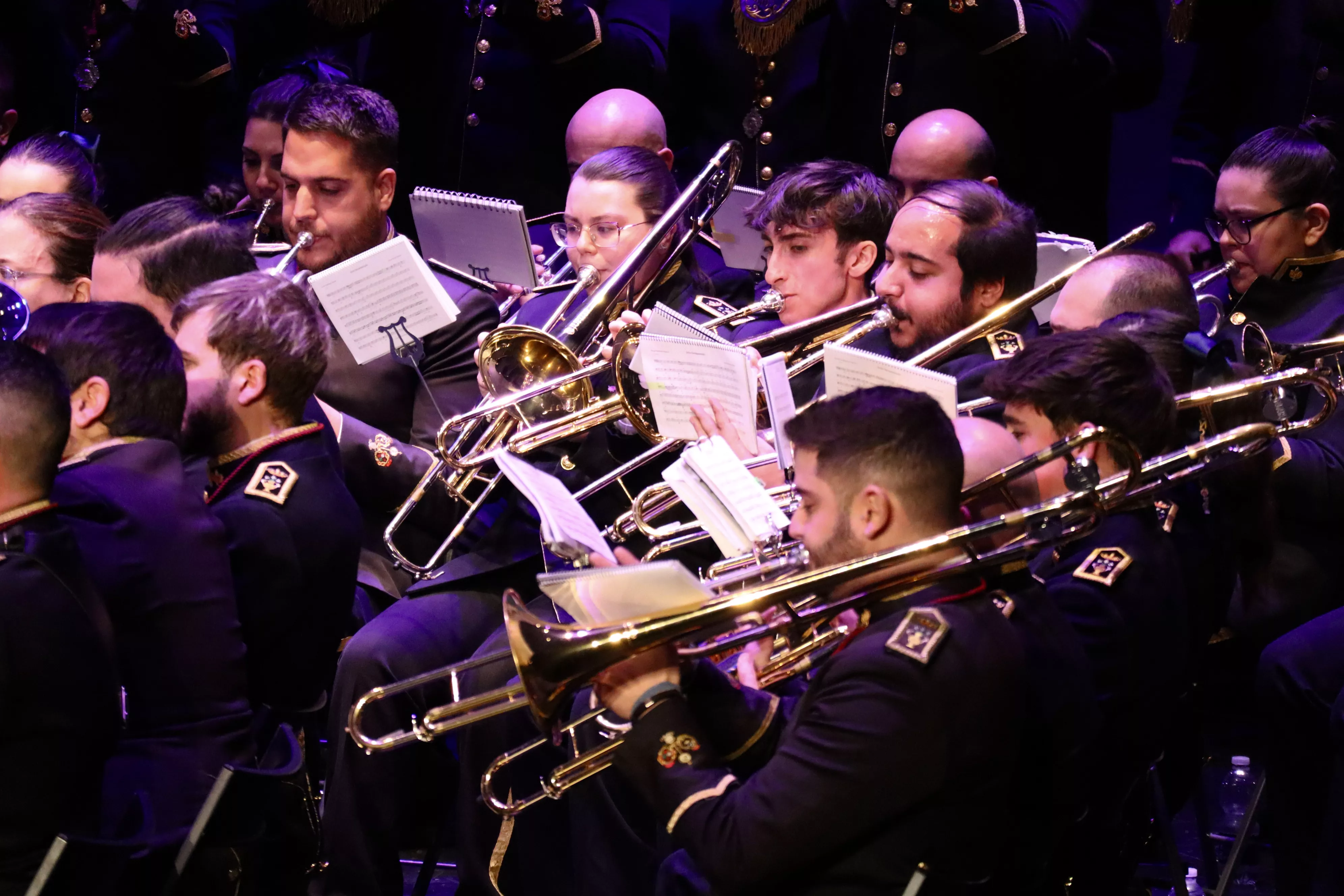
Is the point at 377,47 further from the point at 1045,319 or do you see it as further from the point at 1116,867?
the point at 1116,867

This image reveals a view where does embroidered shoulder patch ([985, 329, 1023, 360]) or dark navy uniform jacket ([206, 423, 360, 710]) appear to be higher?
embroidered shoulder patch ([985, 329, 1023, 360])

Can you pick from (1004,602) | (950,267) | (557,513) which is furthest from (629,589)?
(950,267)

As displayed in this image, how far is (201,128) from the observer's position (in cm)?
608

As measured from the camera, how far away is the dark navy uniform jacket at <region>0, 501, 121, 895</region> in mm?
2578

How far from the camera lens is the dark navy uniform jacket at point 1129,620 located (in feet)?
9.80

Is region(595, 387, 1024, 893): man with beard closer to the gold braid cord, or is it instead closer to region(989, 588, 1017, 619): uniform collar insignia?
region(989, 588, 1017, 619): uniform collar insignia

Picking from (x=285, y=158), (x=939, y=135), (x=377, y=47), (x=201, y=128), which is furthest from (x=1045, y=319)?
(x=201, y=128)

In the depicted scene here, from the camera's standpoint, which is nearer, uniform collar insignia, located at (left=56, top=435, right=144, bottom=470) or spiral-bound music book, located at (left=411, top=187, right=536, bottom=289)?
uniform collar insignia, located at (left=56, top=435, right=144, bottom=470)

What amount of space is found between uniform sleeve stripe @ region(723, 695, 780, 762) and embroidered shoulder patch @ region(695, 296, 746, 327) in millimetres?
1740

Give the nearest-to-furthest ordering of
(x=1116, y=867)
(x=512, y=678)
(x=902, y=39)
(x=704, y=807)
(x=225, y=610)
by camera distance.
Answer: (x=704, y=807) < (x=225, y=610) < (x=1116, y=867) < (x=512, y=678) < (x=902, y=39)

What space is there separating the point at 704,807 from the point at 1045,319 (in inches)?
103

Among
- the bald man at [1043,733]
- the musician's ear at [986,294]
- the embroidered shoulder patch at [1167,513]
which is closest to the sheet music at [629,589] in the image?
the bald man at [1043,733]

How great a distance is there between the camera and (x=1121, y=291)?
13.1 ft

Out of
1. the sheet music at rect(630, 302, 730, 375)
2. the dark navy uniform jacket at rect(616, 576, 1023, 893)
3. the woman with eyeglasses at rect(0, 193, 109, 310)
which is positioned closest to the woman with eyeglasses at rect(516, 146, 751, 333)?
the sheet music at rect(630, 302, 730, 375)
